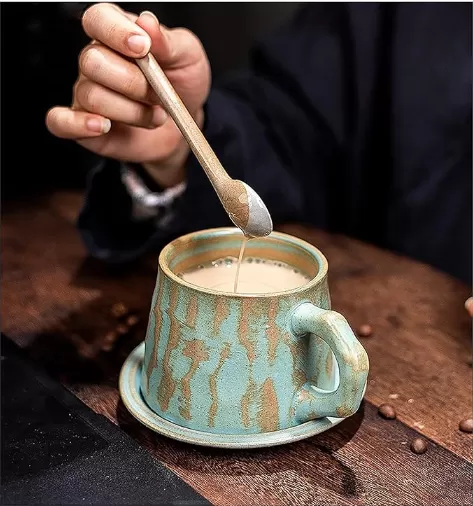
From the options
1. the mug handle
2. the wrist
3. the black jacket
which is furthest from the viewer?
the black jacket

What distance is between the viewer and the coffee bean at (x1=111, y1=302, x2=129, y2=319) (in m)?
0.91

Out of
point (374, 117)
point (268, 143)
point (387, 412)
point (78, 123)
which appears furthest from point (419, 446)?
point (374, 117)

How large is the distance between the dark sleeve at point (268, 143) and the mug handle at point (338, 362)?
1.53 ft

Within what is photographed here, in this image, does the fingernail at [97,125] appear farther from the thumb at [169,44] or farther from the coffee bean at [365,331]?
the coffee bean at [365,331]

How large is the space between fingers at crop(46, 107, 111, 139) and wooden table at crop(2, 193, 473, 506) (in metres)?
0.22

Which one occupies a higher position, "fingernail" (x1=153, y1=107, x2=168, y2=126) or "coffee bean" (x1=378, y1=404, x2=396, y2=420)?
"fingernail" (x1=153, y1=107, x2=168, y2=126)

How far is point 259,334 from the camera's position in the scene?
0.62 meters

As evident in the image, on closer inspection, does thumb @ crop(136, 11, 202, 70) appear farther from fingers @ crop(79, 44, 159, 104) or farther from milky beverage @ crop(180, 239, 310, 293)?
milky beverage @ crop(180, 239, 310, 293)

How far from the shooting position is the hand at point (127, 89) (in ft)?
2.58

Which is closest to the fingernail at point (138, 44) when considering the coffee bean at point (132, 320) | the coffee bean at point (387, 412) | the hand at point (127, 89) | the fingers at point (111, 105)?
the hand at point (127, 89)

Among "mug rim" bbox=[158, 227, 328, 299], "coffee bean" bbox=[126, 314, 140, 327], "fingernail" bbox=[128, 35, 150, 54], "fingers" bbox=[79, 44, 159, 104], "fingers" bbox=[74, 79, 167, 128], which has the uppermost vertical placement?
"fingernail" bbox=[128, 35, 150, 54]

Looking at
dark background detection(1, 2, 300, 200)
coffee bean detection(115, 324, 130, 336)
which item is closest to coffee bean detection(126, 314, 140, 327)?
coffee bean detection(115, 324, 130, 336)

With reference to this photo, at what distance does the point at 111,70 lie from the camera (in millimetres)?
818

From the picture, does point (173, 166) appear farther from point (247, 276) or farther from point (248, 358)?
point (248, 358)
